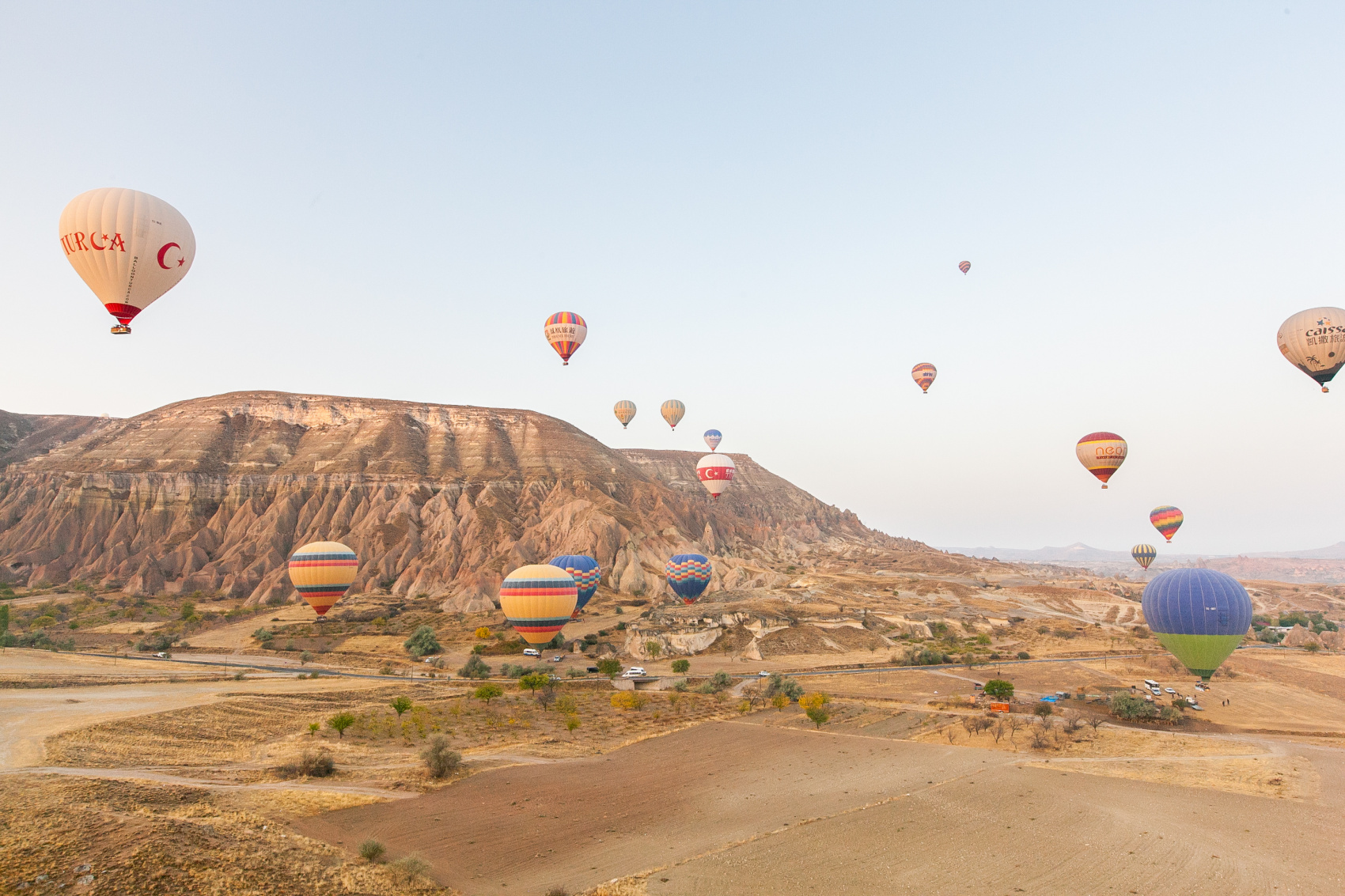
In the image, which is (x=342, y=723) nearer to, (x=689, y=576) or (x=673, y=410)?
(x=689, y=576)

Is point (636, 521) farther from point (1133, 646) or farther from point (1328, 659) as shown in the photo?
point (1328, 659)

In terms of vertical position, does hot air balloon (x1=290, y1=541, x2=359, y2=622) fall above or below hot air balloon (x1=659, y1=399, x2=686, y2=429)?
below

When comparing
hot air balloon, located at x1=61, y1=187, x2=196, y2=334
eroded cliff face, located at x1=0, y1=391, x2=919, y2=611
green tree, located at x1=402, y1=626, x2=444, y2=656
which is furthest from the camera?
eroded cliff face, located at x1=0, y1=391, x2=919, y2=611

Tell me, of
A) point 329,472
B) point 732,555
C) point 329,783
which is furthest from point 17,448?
point 329,783

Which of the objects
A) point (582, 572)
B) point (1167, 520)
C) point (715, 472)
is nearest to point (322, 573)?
point (582, 572)

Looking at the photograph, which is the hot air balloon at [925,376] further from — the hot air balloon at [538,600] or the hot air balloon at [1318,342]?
the hot air balloon at [538,600]

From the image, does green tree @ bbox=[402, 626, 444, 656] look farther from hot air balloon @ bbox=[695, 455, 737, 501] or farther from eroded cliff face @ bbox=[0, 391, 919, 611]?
hot air balloon @ bbox=[695, 455, 737, 501]

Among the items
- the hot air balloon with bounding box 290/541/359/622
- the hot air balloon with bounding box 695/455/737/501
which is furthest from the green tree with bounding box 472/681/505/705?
the hot air balloon with bounding box 695/455/737/501
